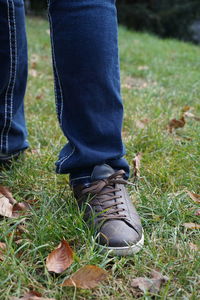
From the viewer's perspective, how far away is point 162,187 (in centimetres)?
155

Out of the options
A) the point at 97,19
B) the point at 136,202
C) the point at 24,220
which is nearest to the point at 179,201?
the point at 136,202

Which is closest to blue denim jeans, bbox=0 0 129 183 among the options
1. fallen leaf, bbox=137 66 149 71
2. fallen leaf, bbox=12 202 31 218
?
fallen leaf, bbox=12 202 31 218

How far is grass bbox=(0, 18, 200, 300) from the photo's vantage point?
3.19ft

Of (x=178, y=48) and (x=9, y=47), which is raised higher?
(x=9, y=47)

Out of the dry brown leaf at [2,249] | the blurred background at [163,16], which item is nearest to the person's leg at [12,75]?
the dry brown leaf at [2,249]

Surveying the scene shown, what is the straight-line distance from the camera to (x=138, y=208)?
1351 mm

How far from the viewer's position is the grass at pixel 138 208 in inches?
38.2

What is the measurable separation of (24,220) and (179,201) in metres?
0.52

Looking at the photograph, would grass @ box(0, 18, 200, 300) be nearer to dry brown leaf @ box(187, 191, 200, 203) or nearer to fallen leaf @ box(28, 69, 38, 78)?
dry brown leaf @ box(187, 191, 200, 203)

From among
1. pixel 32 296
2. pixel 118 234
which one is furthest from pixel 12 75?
pixel 32 296

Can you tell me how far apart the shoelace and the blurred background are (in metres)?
8.92

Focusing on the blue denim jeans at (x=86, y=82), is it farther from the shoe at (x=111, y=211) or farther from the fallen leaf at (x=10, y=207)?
the fallen leaf at (x=10, y=207)

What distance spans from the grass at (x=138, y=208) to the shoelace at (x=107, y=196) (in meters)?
0.07

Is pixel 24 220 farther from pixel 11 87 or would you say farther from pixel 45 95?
pixel 45 95
